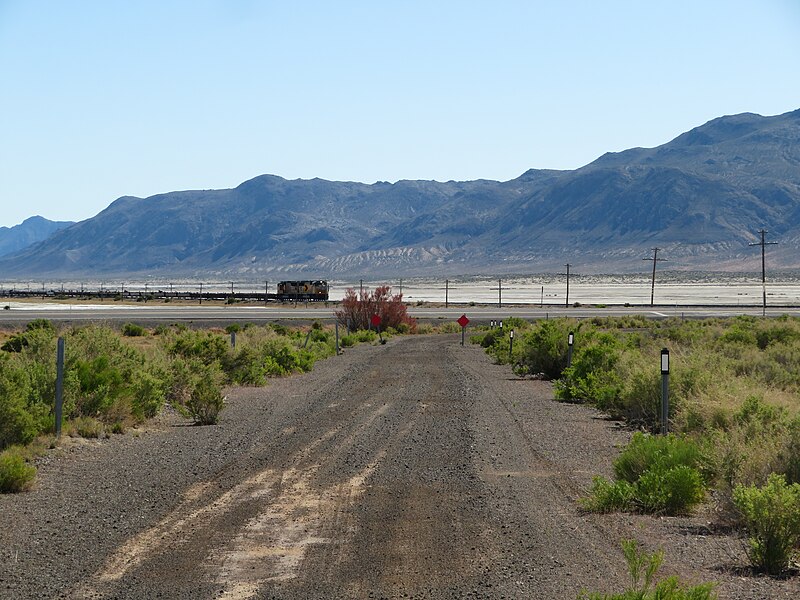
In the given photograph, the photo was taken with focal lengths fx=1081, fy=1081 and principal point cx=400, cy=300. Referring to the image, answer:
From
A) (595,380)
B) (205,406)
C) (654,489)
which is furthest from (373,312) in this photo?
(654,489)

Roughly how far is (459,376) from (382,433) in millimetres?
11793

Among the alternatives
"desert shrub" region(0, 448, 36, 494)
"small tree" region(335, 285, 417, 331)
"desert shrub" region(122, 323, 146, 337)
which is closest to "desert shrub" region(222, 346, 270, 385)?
"desert shrub" region(0, 448, 36, 494)

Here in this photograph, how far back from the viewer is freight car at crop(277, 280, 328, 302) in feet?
352

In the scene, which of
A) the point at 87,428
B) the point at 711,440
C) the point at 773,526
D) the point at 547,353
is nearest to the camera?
the point at 773,526

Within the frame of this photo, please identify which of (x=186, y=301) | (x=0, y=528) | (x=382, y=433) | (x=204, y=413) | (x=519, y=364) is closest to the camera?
(x=0, y=528)

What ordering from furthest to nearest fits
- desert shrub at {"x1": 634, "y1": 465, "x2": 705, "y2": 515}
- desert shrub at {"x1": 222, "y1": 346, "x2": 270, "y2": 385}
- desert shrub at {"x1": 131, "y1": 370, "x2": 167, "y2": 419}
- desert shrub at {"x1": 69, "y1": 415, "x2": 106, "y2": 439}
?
1. desert shrub at {"x1": 222, "y1": 346, "x2": 270, "y2": 385}
2. desert shrub at {"x1": 131, "y1": 370, "x2": 167, "y2": 419}
3. desert shrub at {"x1": 69, "y1": 415, "x2": 106, "y2": 439}
4. desert shrub at {"x1": 634, "y1": 465, "x2": 705, "y2": 515}

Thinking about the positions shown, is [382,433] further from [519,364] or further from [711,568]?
[519,364]

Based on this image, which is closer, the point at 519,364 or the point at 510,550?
the point at 510,550

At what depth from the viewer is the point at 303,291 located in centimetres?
11000

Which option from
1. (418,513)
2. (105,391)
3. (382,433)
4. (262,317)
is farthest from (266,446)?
(262,317)

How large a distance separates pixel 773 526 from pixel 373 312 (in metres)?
50.1

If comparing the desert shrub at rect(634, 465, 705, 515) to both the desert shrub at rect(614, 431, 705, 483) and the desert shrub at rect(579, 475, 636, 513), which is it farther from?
the desert shrub at rect(614, 431, 705, 483)

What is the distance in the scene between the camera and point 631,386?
19188 mm

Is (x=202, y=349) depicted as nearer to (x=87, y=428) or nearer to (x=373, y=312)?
(x=87, y=428)
